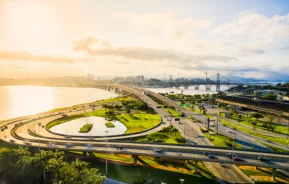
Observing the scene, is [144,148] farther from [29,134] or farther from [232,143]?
[29,134]

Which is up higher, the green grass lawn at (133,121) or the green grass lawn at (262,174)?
the green grass lawn at (133,121)

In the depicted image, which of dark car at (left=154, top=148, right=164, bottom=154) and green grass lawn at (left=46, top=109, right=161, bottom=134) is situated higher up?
dark car at (left=154, top=148, right=164, bottom=154)

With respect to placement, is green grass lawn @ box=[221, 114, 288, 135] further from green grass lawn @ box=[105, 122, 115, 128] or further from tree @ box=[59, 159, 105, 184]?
tree @ box=[59, 159, 105, 184]

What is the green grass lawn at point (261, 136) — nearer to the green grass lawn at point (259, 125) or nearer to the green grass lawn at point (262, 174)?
the green grass lawn at point (259, 125)

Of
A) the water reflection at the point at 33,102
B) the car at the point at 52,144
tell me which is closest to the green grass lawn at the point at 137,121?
the car at the point at 52,144

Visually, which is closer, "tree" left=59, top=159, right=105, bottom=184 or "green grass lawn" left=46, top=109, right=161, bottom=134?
"tree" left=59, top=159, right=105, bottom=184

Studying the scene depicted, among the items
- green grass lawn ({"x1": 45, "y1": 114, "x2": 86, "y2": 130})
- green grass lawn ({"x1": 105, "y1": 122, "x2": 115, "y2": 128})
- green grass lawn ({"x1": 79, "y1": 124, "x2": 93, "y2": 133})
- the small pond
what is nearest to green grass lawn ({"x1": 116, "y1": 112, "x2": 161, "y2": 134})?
the small pond

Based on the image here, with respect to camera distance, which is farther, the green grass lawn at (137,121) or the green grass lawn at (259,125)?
the green grass lawn at (137,121)
